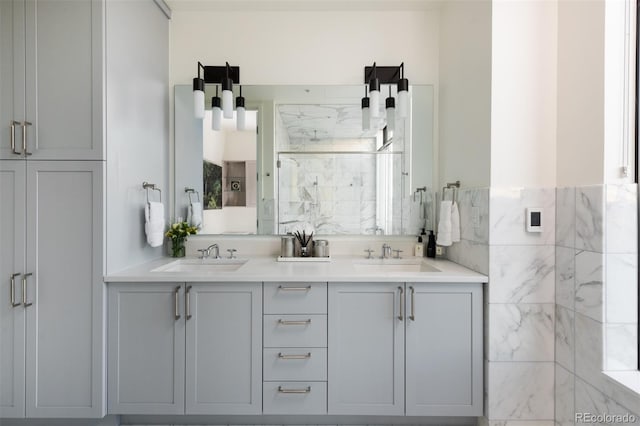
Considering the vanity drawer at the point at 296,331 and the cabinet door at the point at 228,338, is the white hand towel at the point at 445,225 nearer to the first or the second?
the vanity drawer at the point at 296,331

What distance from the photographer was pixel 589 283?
1.41m

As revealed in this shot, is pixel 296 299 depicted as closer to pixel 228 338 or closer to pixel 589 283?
pixel 228 338

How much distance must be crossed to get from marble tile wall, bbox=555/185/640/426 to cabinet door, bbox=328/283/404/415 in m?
0.82

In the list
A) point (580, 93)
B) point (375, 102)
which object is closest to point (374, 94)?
point (375, 102)

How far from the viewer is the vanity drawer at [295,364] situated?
5.48 feet

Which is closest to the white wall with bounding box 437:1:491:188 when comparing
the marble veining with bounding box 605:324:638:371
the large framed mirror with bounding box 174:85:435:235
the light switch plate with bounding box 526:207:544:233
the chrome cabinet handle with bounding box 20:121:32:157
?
the large framed mirror with bounding box 174:85:435:235

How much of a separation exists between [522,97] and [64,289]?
2.63 metres

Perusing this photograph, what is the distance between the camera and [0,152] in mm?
1614

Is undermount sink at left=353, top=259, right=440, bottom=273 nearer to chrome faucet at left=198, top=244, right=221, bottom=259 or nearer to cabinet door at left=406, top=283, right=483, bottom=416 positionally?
cabinet door at left=406, top=283, right=483, bottom=416

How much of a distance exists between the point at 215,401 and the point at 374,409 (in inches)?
33.9

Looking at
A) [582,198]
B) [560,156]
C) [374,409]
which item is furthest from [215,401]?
[560,156]

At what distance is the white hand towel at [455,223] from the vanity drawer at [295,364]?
41.3 inches

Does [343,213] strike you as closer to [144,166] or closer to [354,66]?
[354,66]

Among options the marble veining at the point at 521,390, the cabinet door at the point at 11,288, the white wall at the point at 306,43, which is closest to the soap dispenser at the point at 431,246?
the marble veining at the point at 521,390
